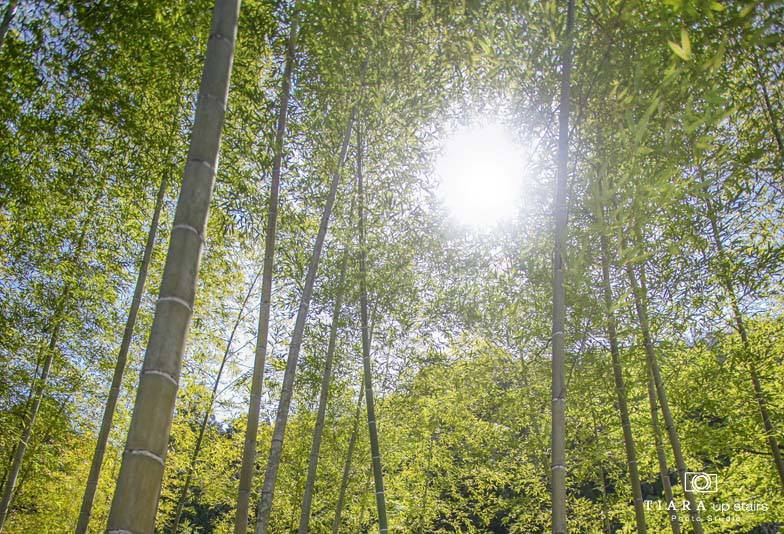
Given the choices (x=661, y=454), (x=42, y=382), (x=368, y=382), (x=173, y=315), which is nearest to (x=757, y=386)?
(x=661, y=454)

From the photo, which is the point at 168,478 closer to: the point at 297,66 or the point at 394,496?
the point at 394,496

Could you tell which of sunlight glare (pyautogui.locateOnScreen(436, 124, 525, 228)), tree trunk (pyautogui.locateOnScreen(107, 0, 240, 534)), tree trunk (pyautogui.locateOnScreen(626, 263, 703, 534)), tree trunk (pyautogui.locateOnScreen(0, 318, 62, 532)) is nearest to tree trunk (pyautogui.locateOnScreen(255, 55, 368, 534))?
sunlight glare (pyautogui.locateOnScreen(436, 124, 525, 228))

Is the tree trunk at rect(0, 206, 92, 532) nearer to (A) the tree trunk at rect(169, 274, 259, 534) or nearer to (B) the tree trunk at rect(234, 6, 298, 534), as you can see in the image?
(A) the tree trunk at rect(169, 274, 259, 534)

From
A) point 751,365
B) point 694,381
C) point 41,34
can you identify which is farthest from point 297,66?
point 751,365

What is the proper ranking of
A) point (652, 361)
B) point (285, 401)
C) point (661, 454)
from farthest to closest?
point (661, 454), point (652, 361), point (285, 401)

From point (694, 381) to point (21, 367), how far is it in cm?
732

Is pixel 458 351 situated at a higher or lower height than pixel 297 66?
lower

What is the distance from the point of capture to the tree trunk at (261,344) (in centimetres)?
305

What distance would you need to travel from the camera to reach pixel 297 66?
3.77 meters

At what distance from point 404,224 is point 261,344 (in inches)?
115

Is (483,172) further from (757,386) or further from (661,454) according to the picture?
(757,386)

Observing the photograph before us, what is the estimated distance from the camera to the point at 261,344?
326 centimetres

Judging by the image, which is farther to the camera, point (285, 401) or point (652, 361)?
point (652, 361)

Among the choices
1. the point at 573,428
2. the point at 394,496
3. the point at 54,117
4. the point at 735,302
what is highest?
the point at 54,117
